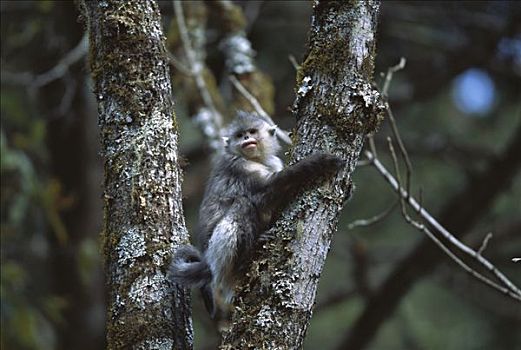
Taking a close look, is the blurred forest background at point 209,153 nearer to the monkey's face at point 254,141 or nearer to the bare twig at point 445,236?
the monkey's face at point 254,141

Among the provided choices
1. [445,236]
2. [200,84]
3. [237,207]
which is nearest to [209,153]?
[200,84]

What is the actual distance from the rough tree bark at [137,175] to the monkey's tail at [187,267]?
0.04 metres

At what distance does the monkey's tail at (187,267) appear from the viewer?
318 centimetres

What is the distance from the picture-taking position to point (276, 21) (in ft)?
25.5

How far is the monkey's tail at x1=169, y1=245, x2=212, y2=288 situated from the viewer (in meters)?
3.18

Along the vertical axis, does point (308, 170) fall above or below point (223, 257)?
above

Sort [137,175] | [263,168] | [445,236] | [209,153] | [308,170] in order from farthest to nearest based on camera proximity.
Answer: [209,153]
[445,236]
[263,168]
[137,175]
[308,170]

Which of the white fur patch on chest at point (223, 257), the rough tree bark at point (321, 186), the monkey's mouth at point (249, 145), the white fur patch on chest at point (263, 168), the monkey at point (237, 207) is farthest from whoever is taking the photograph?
the monkey's mouth at point (249, 145)

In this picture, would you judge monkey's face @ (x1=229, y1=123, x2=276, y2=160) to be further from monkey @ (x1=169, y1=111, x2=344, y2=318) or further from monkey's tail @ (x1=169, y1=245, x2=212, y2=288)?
monkey's tail @ (x1=169, y1=245, x2=212, y2=288)

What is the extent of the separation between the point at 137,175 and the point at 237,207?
2.80 feet

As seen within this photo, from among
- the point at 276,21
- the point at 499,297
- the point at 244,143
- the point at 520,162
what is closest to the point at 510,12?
the point at 520,162

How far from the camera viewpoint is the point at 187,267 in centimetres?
330

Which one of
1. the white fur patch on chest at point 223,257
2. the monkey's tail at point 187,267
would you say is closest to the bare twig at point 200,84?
the white fur patch on chest at point 223,257

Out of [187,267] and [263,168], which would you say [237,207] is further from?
[187,267]
